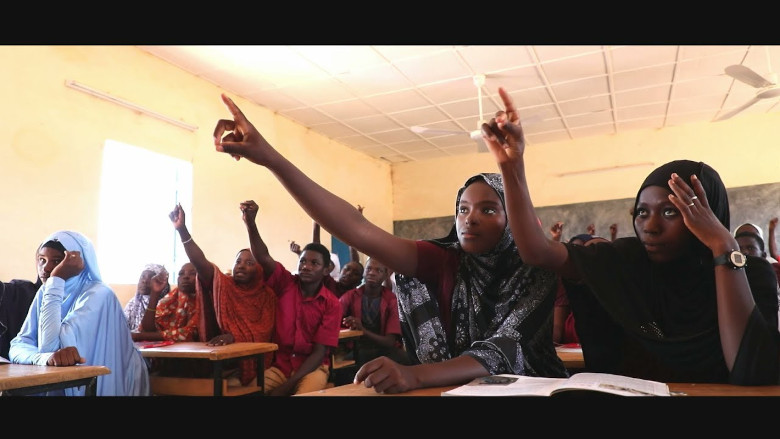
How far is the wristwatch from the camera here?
126 centimetres

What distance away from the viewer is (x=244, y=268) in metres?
3.62

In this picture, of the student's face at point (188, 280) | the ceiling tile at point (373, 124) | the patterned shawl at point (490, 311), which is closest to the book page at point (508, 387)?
the patterned shawl at point (490, 311)

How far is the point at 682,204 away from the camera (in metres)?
1.35

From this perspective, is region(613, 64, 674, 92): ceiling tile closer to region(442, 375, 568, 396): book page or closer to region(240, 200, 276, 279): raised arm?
region(240, 200, 276, 279): raised arm

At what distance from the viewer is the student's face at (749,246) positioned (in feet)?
11.4

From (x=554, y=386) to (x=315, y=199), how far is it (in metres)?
0.73

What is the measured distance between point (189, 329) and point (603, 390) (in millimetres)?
3427

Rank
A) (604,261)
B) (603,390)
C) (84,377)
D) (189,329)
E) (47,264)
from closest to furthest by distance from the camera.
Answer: (603,390)
(604,261)
(84,377)
(47,264)
(189,329)

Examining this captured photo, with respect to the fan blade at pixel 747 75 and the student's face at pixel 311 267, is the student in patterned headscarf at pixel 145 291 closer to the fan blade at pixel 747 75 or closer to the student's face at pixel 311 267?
the student's face at pixel 311 267

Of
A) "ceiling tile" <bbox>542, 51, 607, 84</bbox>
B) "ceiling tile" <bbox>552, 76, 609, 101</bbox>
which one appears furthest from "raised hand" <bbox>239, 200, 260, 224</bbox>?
"ceiling tile" <bbox>552, 76, 609, 101</bbox>

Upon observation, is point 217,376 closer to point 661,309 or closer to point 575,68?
point 661,309

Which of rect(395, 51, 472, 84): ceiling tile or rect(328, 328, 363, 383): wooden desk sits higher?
rect(395, 51, 472, 84): ceiling tile
